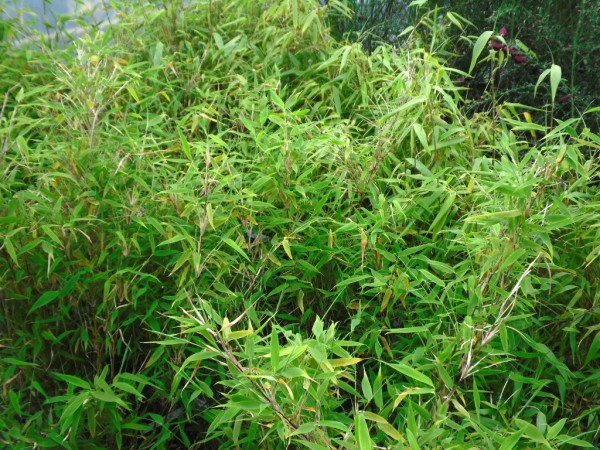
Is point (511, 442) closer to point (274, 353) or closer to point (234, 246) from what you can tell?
point (274, 353)

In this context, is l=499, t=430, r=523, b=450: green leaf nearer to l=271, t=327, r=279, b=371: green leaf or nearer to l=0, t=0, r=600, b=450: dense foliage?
l=0, t=0, r=600, b=450: dense foliage

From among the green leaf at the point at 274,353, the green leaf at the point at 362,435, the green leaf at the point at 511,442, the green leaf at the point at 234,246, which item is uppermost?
the green leaf at the point at 274,353

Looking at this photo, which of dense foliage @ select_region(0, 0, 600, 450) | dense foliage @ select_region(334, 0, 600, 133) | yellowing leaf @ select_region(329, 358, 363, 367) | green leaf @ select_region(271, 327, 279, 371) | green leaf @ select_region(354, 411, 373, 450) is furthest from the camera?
dense foliage @ select_region(334, 0, 600, 133)

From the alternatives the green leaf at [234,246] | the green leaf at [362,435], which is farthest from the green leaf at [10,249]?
the green leaf at [362,435]

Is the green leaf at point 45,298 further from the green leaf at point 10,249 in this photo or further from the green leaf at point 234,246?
the green leaf at point 234,246

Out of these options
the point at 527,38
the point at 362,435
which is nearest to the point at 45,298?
Result: the point at 362,435

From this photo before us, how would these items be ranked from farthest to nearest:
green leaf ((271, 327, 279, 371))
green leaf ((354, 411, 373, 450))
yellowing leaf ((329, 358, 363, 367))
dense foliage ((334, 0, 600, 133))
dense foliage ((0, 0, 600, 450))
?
dense foliage ((334, 0, 600, 133)) < dense foliage ((0, 0, 600, 450)) < yellowing leaf ((329, 358, 363, 367)) < green leaf ((271, 327, 279, 371)) < green leaf ((354, 411, 373, 450))

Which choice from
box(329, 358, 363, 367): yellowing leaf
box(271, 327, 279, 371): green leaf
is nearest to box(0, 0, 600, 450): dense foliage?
box(329, 358, 363, 367): yellowing leaf

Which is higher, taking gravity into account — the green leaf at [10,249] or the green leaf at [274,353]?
the green leaf at [274,353]

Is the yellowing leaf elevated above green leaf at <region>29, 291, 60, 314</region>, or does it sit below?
above

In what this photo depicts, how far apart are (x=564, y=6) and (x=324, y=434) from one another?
2537mm

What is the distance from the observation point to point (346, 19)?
3.63 metres

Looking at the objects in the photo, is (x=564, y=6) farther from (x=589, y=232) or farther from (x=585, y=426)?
(x=585, y=426)

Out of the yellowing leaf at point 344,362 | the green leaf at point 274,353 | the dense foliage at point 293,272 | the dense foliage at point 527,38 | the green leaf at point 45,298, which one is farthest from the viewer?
the dense foliage at point 527,38
